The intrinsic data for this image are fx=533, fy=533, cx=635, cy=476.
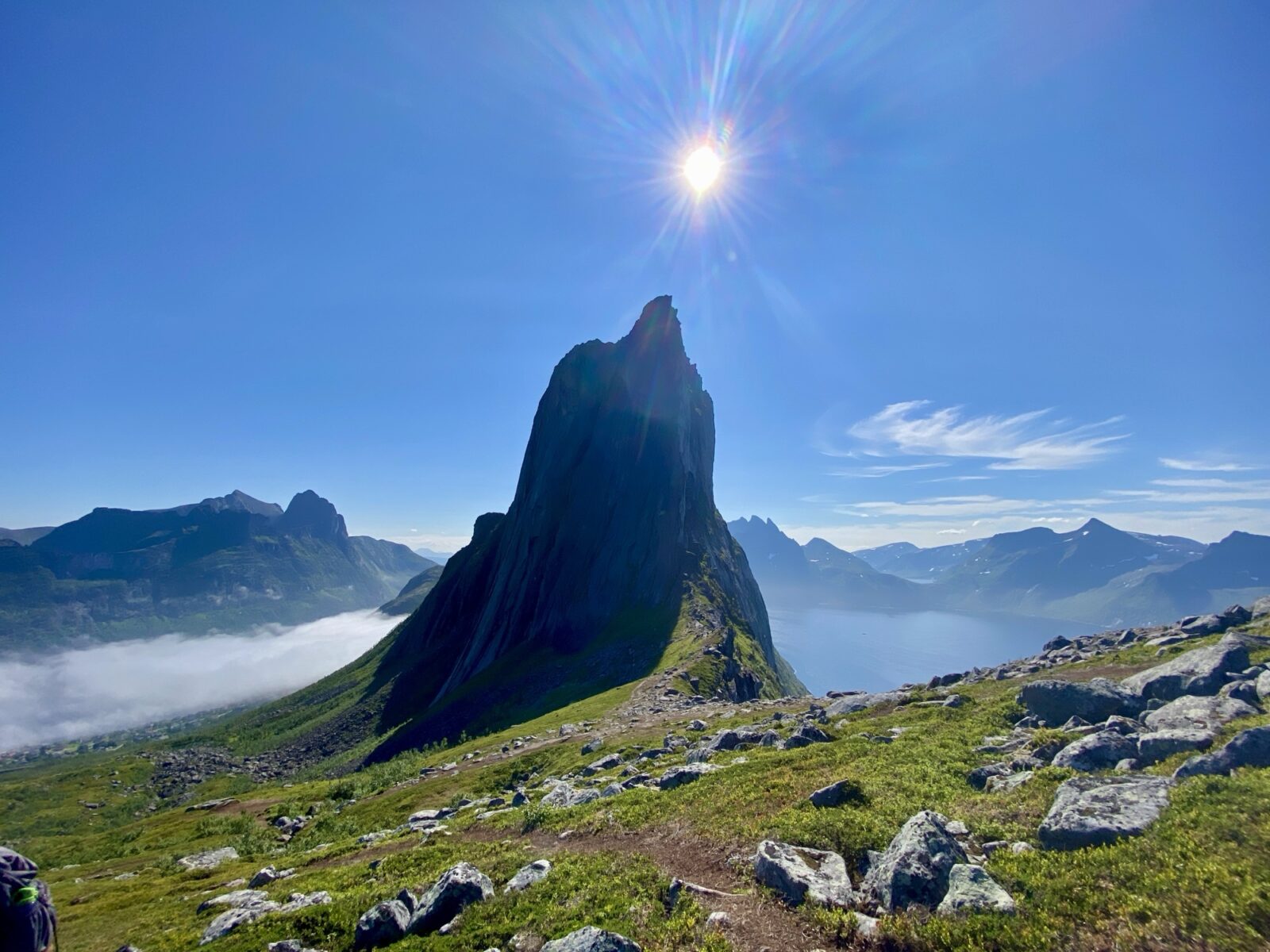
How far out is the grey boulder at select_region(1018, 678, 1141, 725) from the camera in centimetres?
2320

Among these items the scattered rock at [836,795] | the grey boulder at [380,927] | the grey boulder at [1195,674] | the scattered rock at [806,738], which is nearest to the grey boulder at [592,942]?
the grey boulder at [380,927]

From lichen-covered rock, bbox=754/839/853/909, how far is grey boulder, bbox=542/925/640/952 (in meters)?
3.86

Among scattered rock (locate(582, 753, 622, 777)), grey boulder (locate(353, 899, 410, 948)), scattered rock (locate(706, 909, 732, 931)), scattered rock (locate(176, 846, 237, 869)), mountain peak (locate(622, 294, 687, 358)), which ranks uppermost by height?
mountain peak (locate(622, 294, 687, 358))

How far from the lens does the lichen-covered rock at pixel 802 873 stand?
471 inches

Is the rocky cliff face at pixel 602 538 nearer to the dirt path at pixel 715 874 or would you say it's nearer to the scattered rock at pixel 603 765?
the scattered rock at pixel 603 765

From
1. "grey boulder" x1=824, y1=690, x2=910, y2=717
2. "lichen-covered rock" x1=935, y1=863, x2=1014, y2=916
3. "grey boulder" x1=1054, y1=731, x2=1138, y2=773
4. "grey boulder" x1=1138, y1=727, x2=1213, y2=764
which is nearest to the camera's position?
"lichen-covered rock" x1=935, y1=863, x2=1014, y2=916

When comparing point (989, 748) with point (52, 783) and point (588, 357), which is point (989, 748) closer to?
point (588, 357)

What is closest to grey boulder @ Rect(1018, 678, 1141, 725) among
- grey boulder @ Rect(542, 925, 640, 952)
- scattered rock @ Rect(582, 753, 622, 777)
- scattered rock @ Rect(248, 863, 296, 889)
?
scattered rock @ Rect(582, 753, 622, 777)

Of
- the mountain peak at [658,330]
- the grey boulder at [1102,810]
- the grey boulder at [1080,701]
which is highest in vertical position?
the mountain peak at [658,330]

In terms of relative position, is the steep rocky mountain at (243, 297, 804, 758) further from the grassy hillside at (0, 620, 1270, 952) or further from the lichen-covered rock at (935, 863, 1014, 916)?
the lichen-covered rock at (935, 863, 1014, 916)

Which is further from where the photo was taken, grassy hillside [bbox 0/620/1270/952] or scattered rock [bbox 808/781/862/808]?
scattered rock [bbox 808/781/862/808]

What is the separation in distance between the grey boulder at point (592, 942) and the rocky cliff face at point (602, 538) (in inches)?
2825

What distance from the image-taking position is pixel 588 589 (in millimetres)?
111812

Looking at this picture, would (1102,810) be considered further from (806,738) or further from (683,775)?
(806,738)
